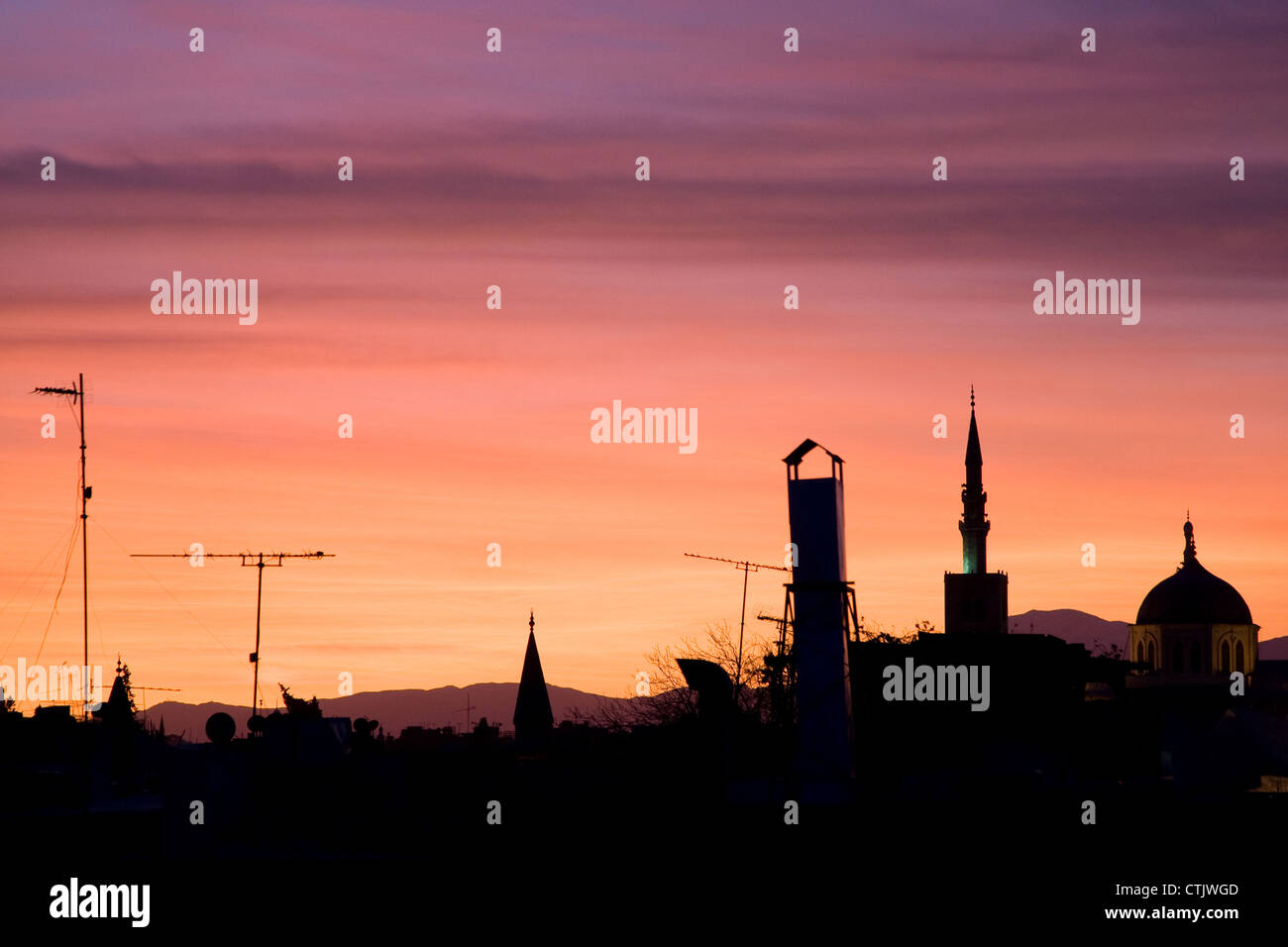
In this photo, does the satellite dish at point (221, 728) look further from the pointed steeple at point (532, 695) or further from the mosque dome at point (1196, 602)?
the mosque dome at point (1196, 602)

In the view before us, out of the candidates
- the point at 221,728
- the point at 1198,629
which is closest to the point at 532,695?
the point at 1198,629

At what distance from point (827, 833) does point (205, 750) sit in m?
13.5

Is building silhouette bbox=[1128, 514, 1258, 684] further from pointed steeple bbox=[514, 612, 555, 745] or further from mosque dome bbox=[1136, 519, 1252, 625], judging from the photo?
pointed steeple bbox=[514, 612, 555, 745]

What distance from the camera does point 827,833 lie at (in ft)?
122

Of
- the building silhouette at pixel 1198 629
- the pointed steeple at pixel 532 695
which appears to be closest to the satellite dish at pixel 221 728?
the pointed steeple at pixel 532 695

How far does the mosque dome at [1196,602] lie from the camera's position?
191 meters

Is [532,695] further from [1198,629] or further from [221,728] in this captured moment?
[221,728]

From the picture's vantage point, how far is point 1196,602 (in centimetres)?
19100
